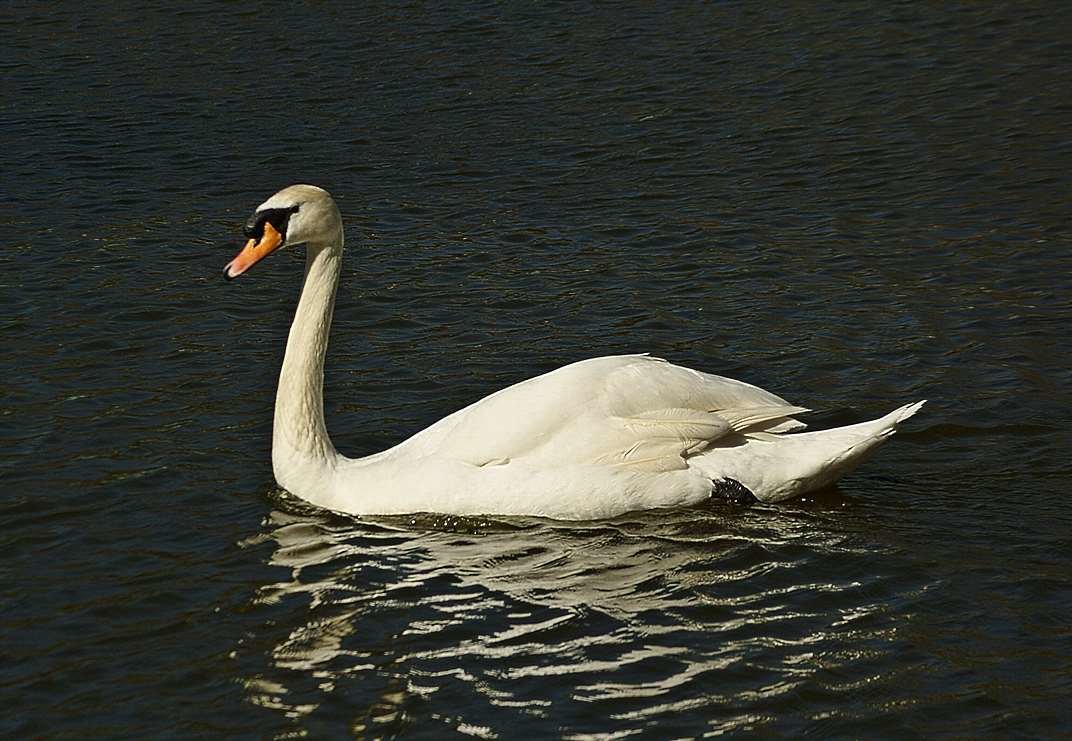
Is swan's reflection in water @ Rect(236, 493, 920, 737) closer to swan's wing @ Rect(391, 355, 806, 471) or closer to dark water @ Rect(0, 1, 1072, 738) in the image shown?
dark water @ Rect(0, 1, 1072, 738)

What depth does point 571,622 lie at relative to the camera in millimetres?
7699

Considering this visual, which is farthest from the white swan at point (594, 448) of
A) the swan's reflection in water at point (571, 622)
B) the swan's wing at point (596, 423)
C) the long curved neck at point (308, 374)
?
the long curved neck at point (308, 374)

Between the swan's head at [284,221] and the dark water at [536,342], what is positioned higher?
the swan's head at [284,221]

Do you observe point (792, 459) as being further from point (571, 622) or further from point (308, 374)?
point (308, 374)

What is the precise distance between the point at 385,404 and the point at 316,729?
4139 millimetres

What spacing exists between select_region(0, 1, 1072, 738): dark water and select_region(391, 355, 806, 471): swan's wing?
0.38 meters

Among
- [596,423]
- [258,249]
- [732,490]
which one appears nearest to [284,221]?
[258,249]

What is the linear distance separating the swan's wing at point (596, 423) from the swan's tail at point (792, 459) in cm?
12

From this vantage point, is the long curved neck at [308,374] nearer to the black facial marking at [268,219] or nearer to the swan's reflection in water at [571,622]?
the black facial marking at [268,219]

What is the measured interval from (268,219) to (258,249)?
0.58ft

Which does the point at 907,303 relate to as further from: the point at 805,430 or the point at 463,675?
the point at 463,675

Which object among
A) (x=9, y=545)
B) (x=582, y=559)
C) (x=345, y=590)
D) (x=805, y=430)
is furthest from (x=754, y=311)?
(x=9, y=545)

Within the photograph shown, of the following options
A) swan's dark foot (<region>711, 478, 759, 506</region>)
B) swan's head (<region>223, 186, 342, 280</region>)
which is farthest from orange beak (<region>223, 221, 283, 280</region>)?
swan's dark foot (<region>711, 478, 759, 506</region>)

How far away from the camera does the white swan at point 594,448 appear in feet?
29.0
